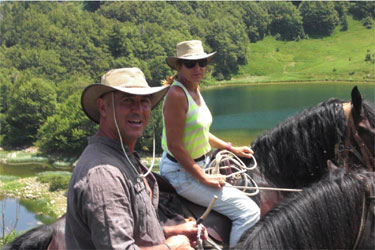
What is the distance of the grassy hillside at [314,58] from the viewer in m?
81.1

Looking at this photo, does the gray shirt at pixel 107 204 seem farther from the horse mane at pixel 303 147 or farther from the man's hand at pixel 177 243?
the horse mane at pixel 303 147

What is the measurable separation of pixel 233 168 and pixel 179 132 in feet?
3.22

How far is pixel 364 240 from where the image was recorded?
9.11ft

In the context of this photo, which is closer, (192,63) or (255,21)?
(192,63)

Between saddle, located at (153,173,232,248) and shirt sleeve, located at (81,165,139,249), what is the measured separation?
1.55 m

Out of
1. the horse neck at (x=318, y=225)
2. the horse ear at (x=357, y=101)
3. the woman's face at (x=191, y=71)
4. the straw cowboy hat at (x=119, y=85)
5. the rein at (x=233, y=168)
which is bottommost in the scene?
the rein at (x=233, y=168)

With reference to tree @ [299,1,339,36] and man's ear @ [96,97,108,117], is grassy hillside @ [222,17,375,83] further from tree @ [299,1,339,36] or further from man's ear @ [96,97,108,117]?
man's ear @ [96,97,108,117]

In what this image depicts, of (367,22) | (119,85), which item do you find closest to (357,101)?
(119,85)

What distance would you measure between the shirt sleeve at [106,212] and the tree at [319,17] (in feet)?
392

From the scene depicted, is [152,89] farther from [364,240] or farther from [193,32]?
[193,32]

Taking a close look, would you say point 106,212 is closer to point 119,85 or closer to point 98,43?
point 119,85

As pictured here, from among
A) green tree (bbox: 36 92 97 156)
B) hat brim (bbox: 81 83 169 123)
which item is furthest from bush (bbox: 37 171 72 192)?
hat brim (bbox: 81 83 169 123)

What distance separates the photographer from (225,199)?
3.97 meters

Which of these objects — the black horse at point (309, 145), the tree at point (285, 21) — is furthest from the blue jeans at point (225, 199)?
the tree at point (285, 21)
